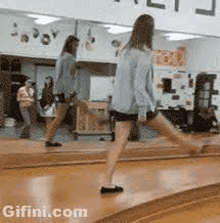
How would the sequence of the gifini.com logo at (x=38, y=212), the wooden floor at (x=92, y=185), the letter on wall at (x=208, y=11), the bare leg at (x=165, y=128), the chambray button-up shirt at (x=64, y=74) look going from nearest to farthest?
the gifini.com logo at (x=38, y=212)
the wooden floor at (x=92, y=185)
the letter on wall at (x=208, y=11)
the bare leg at (x=165, y=128)
the chambray button-up shirt at (x=64, y=74)

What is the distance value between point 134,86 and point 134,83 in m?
0.03

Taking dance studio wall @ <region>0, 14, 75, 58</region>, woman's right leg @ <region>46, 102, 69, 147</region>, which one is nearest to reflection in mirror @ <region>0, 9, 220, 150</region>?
dance studio wall @ <region>0, 14, 75, 58</region>

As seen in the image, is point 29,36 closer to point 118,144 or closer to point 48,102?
point 48,102

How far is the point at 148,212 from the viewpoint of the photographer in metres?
3.29

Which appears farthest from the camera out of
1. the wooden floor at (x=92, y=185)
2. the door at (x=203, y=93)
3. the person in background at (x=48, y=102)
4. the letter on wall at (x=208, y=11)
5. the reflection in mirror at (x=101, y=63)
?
the door at (x=203, y=93)

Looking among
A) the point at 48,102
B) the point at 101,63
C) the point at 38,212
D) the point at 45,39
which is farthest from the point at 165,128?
the point at 101,63

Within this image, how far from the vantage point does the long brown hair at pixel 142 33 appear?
10.5 ft

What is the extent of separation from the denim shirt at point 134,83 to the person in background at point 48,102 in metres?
3.71

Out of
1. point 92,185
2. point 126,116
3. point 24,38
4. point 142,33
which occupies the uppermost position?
point 24,38

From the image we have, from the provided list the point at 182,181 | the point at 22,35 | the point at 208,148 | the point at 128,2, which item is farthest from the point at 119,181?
the point at 22,35

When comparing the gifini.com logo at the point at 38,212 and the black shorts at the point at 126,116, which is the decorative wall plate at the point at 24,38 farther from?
the gifini.com logo at the point at 38,212

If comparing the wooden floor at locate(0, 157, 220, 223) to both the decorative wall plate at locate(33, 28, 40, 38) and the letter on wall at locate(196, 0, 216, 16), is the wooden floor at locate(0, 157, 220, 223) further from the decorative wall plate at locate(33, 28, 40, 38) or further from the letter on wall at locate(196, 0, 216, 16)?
the decorative wall plate at locate(33, 28, 40, 38)

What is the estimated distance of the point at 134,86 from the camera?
3264 mm

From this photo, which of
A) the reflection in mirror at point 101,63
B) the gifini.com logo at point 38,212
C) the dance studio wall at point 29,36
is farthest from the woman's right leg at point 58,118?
the dance studio wall at point 29,36
